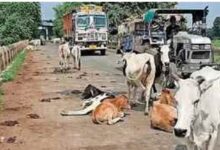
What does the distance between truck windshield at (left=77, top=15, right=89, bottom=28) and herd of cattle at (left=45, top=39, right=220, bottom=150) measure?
68.1ft

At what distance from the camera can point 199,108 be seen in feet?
19.9

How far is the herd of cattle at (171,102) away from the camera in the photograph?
5.45 meters

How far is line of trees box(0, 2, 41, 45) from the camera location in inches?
2029

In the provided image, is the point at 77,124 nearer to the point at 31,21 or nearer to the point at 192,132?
the point at 192,132

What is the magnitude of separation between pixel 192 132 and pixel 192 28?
37.0ft

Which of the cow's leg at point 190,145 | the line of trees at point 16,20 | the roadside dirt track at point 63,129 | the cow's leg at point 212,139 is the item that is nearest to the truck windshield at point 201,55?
the roadside dirt track at point 63,129

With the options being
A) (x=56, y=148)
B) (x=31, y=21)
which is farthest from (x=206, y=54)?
(x=31, y=21)

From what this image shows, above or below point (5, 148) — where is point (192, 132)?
above

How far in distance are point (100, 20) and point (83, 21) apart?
3.70 ft

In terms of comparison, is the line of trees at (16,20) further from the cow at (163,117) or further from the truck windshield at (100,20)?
the cow at (163,117)

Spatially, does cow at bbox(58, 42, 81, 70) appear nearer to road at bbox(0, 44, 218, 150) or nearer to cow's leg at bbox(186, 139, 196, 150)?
road at bbox(0, 44, 218, 150)

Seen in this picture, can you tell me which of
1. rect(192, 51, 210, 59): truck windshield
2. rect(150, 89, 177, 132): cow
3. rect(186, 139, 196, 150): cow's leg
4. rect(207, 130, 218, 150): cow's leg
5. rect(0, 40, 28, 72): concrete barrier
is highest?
rect(192, 51, 210, 59): truck windshield

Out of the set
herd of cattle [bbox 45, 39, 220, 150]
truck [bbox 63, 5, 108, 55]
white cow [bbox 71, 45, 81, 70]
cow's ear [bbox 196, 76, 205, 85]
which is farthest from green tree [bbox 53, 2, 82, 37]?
cow's ear [bbox 196, 76, 205, 85]

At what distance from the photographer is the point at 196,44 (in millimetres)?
15242
